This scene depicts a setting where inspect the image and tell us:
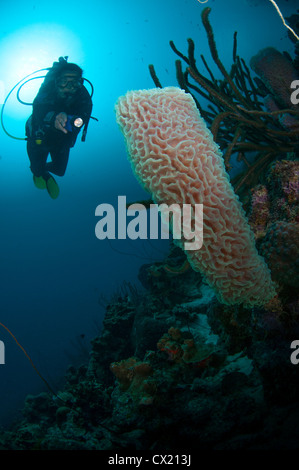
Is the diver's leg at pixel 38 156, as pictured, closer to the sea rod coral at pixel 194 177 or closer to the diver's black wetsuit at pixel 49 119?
the diver's black wetsuit at pixel 49 119

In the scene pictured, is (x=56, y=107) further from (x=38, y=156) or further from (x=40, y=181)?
(x=40, y=181)

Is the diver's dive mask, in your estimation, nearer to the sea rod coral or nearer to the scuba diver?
the scuba diver

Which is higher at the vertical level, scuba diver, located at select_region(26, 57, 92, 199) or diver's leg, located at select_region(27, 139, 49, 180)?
scuba diver, located at select_region(26, 57, 92, 199)

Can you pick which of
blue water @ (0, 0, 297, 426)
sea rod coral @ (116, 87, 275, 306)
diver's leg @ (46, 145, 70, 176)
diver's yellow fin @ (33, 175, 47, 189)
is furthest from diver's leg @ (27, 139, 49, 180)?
sea rod coral @ (116, 87, 275, 306)

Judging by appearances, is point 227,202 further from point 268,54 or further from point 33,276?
point 33,276

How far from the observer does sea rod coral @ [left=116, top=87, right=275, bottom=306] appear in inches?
76.7

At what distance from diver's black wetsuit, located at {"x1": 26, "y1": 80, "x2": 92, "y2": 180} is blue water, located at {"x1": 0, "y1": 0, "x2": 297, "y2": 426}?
12.8 feet

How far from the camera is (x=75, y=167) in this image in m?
50.4

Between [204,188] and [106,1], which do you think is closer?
[204,188]

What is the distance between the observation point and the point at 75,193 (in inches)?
2384

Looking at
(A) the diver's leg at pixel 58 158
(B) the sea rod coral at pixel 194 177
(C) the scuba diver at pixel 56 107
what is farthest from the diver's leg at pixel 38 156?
(B) the sea rod coral at pixel 194 177

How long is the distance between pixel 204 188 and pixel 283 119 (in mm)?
2324

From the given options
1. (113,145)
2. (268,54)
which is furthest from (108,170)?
(268,54)

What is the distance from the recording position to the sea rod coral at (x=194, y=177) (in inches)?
76.7
